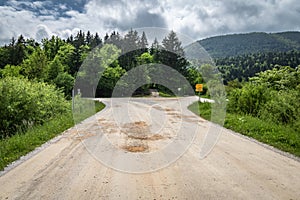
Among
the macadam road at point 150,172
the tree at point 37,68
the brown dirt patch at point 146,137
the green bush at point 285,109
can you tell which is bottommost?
the brown dirt patch at point 146,137

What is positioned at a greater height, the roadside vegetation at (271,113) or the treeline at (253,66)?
the treeline at (253,66)

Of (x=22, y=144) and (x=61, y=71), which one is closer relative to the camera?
(x=22, y=144)

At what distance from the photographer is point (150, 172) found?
5.07 m

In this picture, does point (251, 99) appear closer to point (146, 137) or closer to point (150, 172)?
point (146, 137)

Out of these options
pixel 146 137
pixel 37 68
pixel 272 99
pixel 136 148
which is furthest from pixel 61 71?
pixel 136 148

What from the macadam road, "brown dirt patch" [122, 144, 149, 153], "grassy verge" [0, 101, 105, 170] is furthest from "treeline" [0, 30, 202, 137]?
"brown dirt patch" [122, 144, 149, 153]

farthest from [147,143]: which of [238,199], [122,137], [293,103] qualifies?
[293,103]

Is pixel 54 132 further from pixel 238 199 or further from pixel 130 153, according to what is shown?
pixel 238 199

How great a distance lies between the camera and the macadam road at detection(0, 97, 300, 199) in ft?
13.3

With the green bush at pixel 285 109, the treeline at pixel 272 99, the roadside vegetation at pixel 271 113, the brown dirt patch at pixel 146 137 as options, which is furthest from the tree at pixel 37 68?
the green bush at pixel 285 109

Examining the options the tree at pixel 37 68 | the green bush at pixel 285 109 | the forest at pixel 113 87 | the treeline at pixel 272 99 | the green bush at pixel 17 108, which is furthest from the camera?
the tree at pixel 37 68

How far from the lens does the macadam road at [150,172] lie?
404 cm

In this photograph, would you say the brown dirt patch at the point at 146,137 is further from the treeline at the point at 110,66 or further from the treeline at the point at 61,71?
the treeline at the point at 110,66

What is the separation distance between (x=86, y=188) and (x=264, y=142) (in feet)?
20.6
